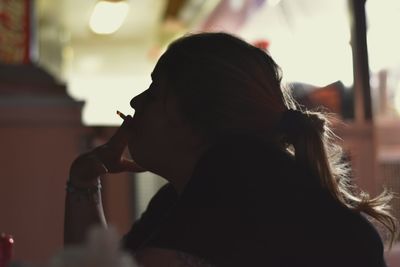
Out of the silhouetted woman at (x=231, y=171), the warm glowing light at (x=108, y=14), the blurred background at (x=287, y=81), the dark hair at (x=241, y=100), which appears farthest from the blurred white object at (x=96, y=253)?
the warm glowing light at (x=108, y=14)

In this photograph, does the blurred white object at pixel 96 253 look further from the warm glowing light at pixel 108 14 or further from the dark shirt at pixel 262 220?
the warm glowing light at pixel 108 14

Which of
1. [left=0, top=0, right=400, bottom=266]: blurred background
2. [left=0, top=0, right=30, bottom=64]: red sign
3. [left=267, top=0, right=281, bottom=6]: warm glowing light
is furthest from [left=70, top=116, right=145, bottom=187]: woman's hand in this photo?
[left=267, top=0, right=281, bottom=6]: warm glowing light

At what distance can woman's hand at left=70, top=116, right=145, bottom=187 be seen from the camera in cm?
86

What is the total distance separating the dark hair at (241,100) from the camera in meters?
0.83

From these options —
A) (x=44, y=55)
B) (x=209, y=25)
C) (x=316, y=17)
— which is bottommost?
(x=44, y=55)

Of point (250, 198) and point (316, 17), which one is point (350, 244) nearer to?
point (250, 198)

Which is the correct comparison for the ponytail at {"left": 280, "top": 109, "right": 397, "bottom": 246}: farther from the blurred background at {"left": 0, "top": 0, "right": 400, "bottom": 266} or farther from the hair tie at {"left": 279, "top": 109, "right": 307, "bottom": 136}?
the blurred background at {"left": 0, "top": 0, "right": 400, "bottom": 266}

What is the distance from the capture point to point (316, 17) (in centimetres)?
232

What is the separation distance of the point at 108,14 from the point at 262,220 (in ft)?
9.39

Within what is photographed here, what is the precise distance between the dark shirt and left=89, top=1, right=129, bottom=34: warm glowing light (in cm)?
259

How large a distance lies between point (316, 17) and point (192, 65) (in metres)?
1.57

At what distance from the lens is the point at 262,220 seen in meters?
0.72

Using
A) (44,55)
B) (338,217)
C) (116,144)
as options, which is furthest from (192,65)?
(44,55)

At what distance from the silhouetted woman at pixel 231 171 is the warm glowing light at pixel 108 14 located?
241 centimetres
